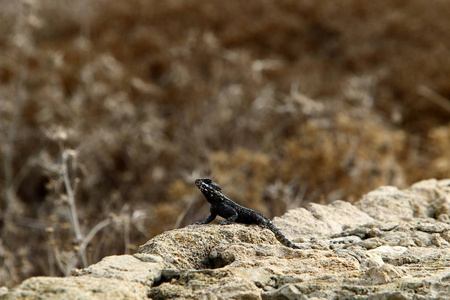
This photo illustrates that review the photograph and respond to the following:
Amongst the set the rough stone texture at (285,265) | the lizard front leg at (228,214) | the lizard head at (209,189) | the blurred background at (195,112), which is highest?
the blurred background at (195,112)

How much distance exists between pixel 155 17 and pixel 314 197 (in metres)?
9.77

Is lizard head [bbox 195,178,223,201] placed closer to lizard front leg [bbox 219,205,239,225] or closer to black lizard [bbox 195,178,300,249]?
black lizard [bbox 195,178,300,249]

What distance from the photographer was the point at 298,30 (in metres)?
15.9

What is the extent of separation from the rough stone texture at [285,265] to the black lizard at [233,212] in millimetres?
64

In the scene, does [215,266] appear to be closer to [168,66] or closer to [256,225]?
[256,225]

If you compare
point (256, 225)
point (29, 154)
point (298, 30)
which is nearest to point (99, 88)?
point (29, 154)

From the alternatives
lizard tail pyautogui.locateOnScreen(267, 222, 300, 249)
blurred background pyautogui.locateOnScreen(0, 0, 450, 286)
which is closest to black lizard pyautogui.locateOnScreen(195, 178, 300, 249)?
lizard tail pyautogui.locateOnScreen(267, 222, 300, 249)

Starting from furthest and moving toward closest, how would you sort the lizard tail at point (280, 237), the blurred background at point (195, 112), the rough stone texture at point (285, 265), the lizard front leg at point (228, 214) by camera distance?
the blurred background at point (195, 112) < the lizard front leg at point (228, 214) < the lizard tail at point (280, 237) < the rough stone texture at point (285, 265)

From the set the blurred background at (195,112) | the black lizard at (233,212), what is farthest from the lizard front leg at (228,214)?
the blurred background at (195,112)

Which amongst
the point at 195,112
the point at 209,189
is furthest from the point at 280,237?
the point at 195,112

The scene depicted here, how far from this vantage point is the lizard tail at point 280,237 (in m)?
3.11

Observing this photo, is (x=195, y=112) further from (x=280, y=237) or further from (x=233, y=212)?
(x=280, y=237)

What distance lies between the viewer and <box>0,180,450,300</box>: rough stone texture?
2283mm

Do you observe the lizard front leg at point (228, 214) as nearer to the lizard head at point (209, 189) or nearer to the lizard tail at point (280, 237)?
the lizard head at point (209, 189)
